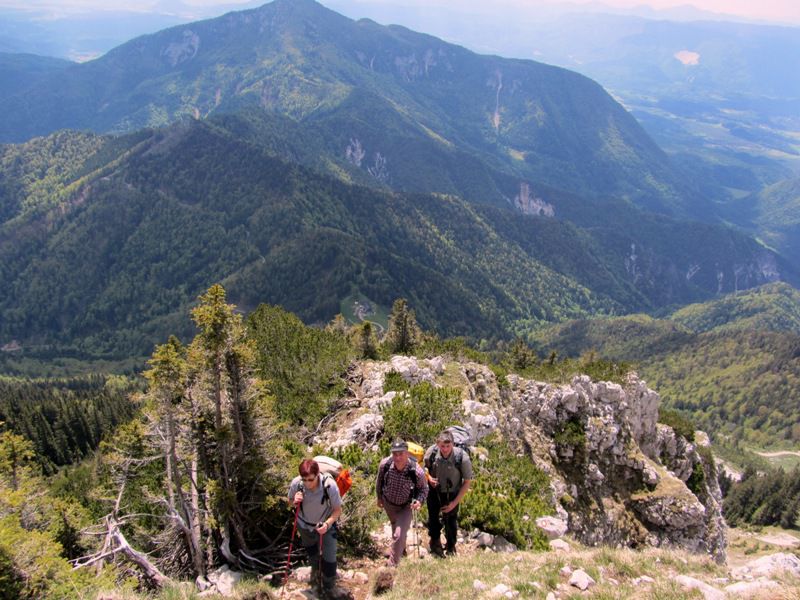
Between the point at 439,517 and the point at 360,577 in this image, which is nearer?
the point at 360,577

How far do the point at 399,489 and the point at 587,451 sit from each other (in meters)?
34.5

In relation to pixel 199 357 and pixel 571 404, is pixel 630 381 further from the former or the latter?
pixel 199 357

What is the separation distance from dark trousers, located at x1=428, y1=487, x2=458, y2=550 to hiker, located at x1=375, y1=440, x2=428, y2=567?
37.9 inches

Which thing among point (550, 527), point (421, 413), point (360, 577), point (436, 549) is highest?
point (436, 549)

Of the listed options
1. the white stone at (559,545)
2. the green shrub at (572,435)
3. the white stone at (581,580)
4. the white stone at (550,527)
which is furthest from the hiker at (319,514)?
the green shrub at (572,435)

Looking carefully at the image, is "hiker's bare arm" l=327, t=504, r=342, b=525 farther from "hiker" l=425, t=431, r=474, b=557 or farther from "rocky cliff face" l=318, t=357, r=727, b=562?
"rocky cliff face" l=318, t=357, r=727, b=562

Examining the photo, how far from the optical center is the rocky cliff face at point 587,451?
129 ft

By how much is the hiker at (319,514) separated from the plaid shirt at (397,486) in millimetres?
1836

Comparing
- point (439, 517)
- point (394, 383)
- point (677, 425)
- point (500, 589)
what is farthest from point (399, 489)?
point (677, 425)

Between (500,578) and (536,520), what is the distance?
403 inches

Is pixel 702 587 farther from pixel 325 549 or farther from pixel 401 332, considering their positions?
pixel 401 332

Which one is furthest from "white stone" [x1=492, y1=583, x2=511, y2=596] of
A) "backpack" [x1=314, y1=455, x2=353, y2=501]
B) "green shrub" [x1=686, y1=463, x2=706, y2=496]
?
"green shrub" [x1=686, y1=463, x2=706, y2=496]

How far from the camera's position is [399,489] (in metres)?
15.1

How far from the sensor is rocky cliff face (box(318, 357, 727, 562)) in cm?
3927
